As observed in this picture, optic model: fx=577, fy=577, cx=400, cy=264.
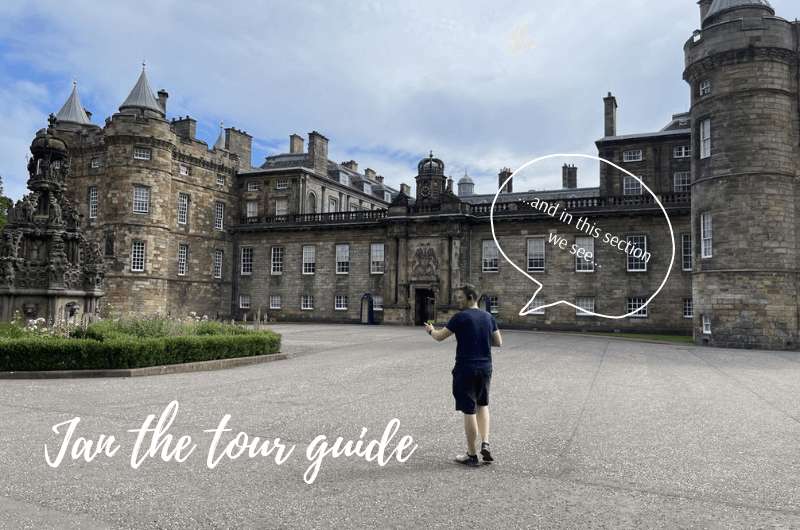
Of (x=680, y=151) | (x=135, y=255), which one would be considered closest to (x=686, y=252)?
(x=680, y=151)

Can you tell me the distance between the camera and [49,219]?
20.9 meters

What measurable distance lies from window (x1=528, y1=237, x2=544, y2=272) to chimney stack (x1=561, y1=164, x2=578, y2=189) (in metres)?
15.8

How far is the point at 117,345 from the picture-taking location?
13.7 m

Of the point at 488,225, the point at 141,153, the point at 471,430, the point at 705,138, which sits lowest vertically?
the point at 471,430

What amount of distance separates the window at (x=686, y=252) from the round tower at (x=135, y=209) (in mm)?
34683

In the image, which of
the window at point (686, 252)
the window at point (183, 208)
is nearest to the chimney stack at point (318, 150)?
the window at point (183, 208)

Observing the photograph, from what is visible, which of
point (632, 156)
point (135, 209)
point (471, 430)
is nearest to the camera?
point (471, 430)

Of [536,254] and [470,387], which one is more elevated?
[536,254]

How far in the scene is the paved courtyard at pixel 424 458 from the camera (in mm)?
5199

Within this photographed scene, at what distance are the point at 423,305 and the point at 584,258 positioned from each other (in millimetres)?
11826

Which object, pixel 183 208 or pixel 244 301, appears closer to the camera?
pixel 183 208

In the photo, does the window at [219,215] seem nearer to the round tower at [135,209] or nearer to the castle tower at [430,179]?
the round tower at [135,209]

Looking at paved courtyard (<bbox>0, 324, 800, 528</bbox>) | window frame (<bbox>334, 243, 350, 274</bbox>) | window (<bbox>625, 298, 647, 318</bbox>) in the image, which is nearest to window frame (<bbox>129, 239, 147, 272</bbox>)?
window frame (<bbox>334, 243, 350, 274</bbox>)

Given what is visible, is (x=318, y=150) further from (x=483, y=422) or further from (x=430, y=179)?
(x=483, y=422)
